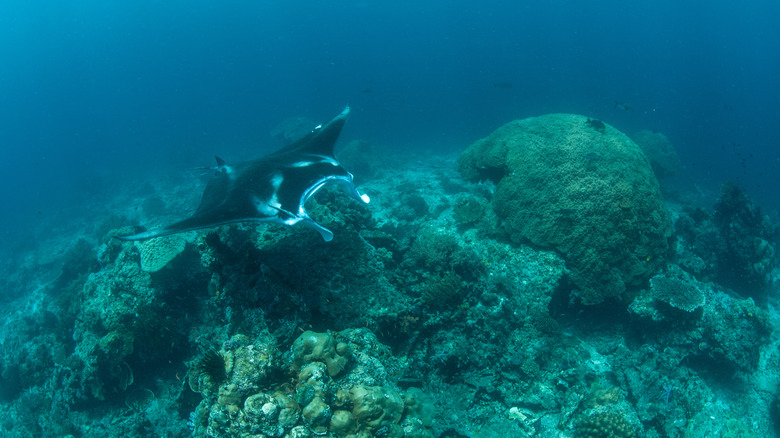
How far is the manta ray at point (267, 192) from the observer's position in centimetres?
363

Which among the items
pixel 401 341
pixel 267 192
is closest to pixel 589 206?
pixel 401 341

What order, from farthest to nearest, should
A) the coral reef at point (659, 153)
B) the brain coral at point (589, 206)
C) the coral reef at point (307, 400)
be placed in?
1. the coral reef at point (659, 153)
2. the brain coral at point (589, 206)
3. the coral reef at point (307, 400)

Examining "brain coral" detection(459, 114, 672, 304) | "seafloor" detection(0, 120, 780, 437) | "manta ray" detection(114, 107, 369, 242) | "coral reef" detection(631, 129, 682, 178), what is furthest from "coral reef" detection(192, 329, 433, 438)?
"coral reef" detection(631, 129, 682, 178)

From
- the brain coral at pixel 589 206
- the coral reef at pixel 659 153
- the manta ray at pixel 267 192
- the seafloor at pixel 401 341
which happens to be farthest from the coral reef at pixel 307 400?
the coral reef at pixel 659 153

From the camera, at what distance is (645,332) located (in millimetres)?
6883

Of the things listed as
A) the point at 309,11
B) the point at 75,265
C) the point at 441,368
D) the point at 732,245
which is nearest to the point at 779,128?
the point at 732,245

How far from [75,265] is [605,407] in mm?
17338

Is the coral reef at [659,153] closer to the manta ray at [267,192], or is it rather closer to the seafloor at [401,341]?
the seafloor at [401,341]

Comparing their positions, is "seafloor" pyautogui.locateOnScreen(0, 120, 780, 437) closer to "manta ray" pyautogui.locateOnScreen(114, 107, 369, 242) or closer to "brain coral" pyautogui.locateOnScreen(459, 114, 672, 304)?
"brain coral" pyautogui.locateOnScreen(459, 114, 672, 304)

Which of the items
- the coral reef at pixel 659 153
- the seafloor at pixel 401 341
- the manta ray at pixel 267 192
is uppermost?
the manta ray at pixel 267 192

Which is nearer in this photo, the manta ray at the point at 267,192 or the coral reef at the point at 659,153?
the manta ray at the point at 267,192

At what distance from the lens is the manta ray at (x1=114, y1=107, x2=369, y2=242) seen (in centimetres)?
363

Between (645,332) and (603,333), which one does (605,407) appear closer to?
(603,333)

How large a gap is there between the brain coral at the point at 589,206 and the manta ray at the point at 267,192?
401 cm
